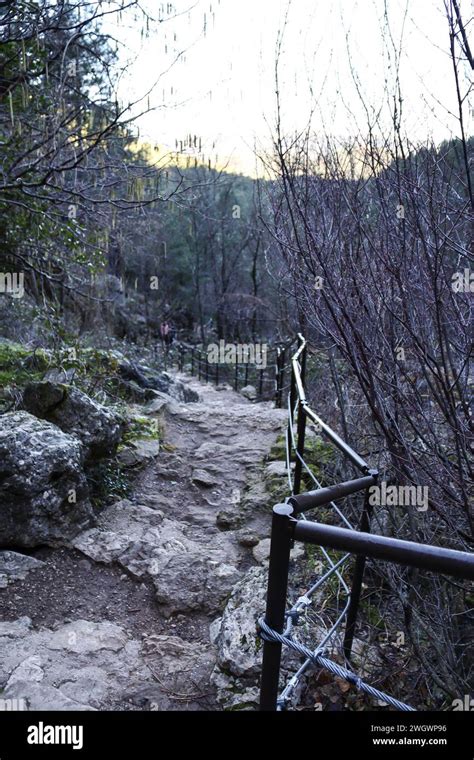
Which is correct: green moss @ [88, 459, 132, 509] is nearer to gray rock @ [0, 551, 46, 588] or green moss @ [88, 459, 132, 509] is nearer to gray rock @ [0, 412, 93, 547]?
gray rock @ [0, 412, 93, 547]

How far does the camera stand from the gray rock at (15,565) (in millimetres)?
3169

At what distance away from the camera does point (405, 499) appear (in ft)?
8.79

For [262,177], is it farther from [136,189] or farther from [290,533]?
[290,533]

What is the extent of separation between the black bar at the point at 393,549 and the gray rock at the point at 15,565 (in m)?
2.62

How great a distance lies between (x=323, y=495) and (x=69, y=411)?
133 inches

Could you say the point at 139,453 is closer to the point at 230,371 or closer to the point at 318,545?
the point at 318,545

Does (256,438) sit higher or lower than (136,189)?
lower

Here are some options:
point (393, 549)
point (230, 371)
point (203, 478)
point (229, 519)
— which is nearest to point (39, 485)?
point (229, 519)

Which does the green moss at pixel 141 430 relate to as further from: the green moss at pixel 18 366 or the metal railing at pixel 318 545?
the metal railing at pixel 318 545

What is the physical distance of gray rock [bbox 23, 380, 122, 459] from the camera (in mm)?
4406

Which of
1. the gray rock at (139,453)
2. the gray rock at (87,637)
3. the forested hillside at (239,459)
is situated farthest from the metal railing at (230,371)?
the gray rock at (87,637)

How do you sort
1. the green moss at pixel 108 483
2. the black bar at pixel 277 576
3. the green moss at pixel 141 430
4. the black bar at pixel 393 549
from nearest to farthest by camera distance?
the black bar at pixel 393 549 → the black bar at pixel 277 576 → the green moss at pixel 108 483 → the green moss at pixel 141 430

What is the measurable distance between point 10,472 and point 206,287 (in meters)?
23.5
